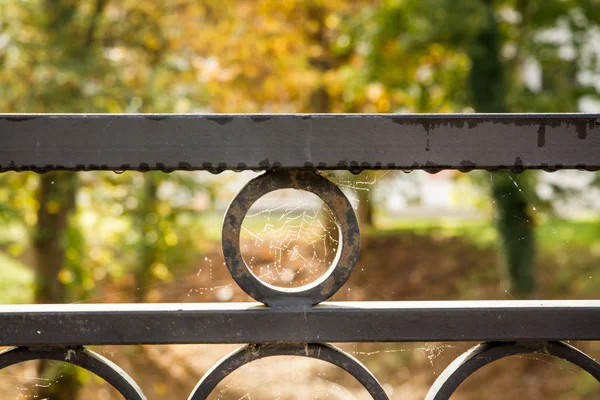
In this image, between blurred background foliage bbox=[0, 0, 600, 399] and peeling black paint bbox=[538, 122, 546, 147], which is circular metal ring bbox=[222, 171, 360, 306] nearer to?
peeling black paint bbox=[538, 122, 546, 147]

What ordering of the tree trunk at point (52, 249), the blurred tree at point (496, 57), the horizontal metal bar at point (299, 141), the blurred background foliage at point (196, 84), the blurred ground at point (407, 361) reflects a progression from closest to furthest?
the horizontal metal bar at point (299, 141) < the blurred background foliage at point (196, 84) < the tree trunk at point (52, 249) < the blurred ground at point (407, 361) < the blurred tree at point (496, 57)

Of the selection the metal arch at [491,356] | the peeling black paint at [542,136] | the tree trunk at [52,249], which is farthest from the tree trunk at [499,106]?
the peeling black paint at [542,136]

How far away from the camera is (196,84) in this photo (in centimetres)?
538

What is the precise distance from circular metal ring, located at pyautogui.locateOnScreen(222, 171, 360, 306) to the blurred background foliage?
9.86ft

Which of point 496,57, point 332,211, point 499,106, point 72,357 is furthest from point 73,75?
point 496,57

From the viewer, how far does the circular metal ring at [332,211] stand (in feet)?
3.07

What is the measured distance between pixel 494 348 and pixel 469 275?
7.70 metres

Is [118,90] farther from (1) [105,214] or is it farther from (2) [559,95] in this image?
(2) [559,95]

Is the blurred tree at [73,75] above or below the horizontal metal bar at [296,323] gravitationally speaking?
above

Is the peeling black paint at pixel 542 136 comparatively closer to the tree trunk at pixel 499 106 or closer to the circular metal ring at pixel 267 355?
the circular metal ring at pixel 267 355

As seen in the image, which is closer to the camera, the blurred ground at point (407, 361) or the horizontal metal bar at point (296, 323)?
the horizontal metal bar at point (296, 323)

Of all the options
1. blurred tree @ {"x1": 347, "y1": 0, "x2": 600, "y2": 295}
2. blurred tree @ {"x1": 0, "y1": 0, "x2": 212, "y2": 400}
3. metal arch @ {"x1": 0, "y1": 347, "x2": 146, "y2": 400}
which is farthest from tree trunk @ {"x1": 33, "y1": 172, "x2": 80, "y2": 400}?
metal arch @ {"x1": 0, "y1": 347, "x2": 146, "y2": 400}

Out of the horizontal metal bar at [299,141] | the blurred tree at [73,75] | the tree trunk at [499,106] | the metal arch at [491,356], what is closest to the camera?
the horizontal metal bar at [299,141]

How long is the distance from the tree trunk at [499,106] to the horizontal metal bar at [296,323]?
5.40 meters
